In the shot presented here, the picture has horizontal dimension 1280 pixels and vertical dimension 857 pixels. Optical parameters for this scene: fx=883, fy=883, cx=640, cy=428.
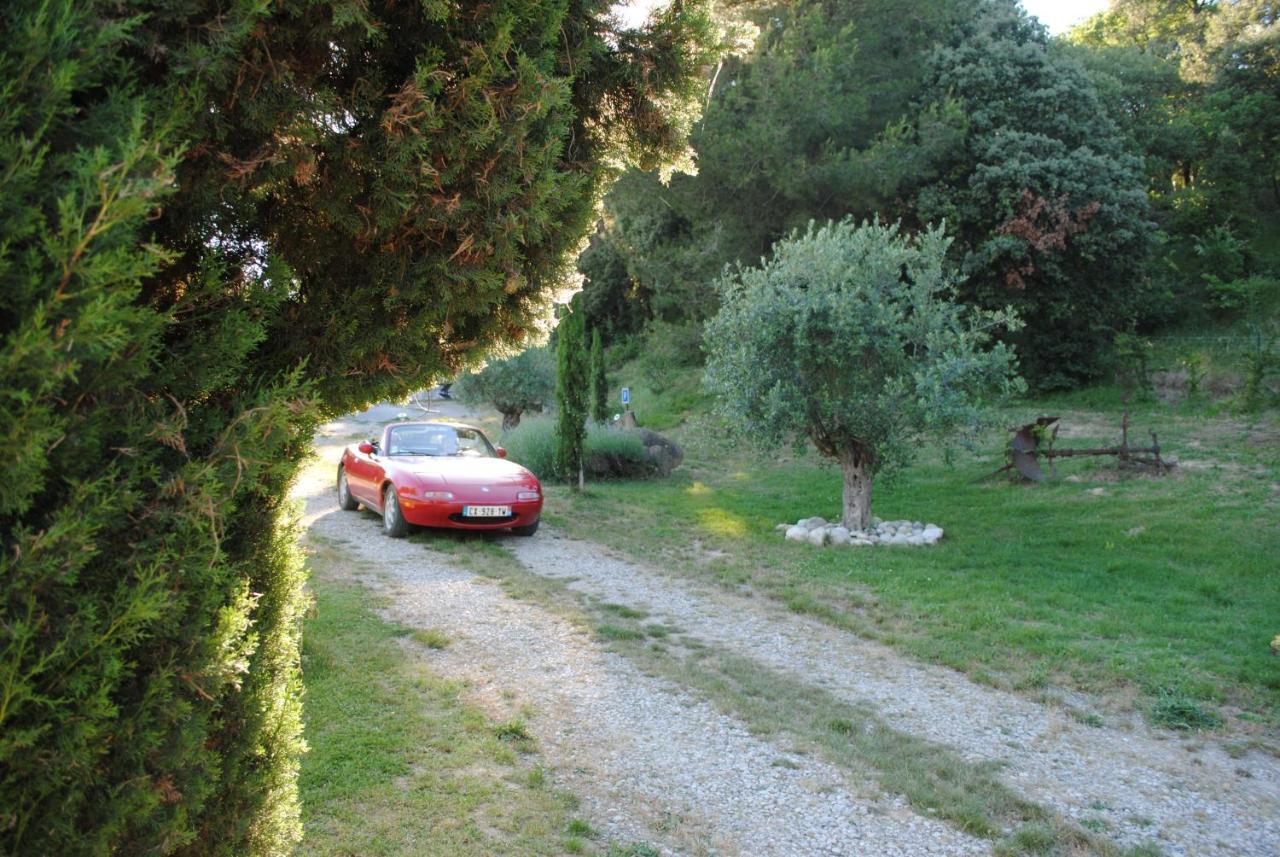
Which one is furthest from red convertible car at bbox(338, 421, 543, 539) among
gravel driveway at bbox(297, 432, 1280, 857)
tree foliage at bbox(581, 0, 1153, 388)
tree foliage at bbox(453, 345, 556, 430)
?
tree foliage at bbox(453, 345, 556, 430)

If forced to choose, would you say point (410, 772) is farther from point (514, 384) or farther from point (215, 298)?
point (514, 384)

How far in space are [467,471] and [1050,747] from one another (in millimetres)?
7868

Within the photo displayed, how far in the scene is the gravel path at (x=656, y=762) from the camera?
13.5 ft

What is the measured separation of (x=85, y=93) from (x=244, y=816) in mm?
2174

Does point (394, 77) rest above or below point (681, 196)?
below

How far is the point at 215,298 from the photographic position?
2.53m

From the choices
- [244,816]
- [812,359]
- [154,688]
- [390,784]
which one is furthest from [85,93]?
[812,359]

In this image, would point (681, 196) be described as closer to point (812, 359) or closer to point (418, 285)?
point (812, 359)

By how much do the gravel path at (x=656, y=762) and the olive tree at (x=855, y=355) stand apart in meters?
4.90

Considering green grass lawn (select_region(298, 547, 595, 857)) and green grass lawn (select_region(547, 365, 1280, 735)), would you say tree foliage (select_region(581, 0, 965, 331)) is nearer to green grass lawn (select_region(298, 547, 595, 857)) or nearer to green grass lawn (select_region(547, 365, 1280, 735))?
green grass lawn (select_region(547, 365, 1280, 735))

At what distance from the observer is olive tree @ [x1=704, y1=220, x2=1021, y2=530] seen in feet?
35.6

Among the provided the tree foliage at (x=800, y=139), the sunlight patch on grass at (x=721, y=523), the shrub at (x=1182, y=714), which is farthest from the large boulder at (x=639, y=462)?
the shrub at (x=1182, y=714)

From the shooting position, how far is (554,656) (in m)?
6.72

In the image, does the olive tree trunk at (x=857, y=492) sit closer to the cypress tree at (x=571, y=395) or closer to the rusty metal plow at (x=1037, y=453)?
the rusty metal plow at (x=1037, y=453)
